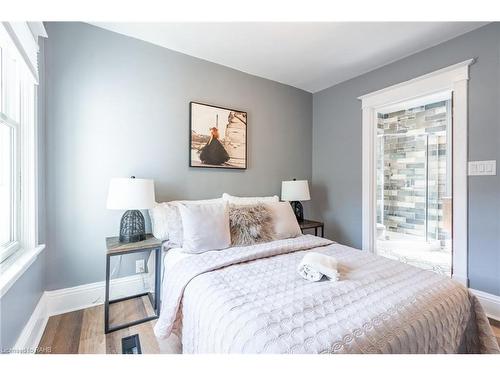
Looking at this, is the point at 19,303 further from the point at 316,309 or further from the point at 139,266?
the point at 316,309

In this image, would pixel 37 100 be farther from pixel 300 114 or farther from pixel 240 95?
pixel 300 114

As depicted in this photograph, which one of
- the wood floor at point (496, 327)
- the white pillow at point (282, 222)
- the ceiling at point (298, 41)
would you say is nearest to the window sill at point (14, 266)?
the white pillow at point (282, 222)

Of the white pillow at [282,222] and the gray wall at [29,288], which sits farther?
the white pillow at [282,222]

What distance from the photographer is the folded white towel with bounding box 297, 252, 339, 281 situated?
4.42ft

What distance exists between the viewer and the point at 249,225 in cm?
206

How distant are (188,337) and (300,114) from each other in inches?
120

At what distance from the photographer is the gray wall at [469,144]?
1.96 meters

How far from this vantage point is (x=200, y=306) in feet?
3.94

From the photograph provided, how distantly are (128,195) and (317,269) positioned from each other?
1478 millimetres

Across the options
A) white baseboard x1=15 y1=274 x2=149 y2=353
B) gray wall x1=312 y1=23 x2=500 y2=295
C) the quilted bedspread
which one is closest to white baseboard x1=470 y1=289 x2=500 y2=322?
gray wall x1=312 y1=23 x2=500 y2=295

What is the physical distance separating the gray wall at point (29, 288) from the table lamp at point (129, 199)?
0.53m

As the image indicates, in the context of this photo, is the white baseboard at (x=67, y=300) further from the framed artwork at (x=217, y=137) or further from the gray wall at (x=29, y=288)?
the framed artwork at (x=217, y=137)
